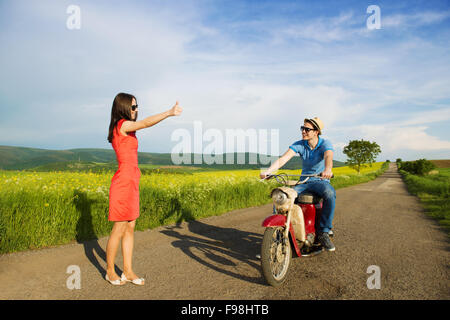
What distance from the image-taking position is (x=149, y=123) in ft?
10.2

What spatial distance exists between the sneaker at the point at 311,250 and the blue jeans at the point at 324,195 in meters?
0.30

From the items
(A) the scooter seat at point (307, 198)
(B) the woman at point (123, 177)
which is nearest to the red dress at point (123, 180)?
(B) the woman at point (123, 177)

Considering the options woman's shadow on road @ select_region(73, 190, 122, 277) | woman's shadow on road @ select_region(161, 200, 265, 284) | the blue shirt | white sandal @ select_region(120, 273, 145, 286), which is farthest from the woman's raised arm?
woman's shadow on road @ select_region(73, 190, 122, 277)

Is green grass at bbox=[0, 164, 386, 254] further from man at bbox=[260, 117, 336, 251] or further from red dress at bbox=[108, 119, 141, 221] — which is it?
man at bbox=[260, 117, 336, 251]

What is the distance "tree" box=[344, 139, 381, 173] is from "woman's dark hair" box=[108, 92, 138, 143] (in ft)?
219

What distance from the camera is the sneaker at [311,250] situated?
179 inches

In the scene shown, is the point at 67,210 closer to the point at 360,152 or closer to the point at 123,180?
the point at 123,180

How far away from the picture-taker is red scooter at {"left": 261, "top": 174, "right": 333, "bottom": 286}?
3.50m

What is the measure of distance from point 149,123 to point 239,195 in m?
7.86

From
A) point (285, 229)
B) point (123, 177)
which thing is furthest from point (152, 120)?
point (285, 229)

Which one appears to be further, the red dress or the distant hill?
the distant hill

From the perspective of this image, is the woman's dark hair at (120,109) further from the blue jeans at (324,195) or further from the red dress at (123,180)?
the blue jeans at (324,195)

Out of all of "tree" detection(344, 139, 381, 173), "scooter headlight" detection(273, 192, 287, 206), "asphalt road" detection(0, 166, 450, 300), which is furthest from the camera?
"tree" detection(344, 139, 381, 173)
